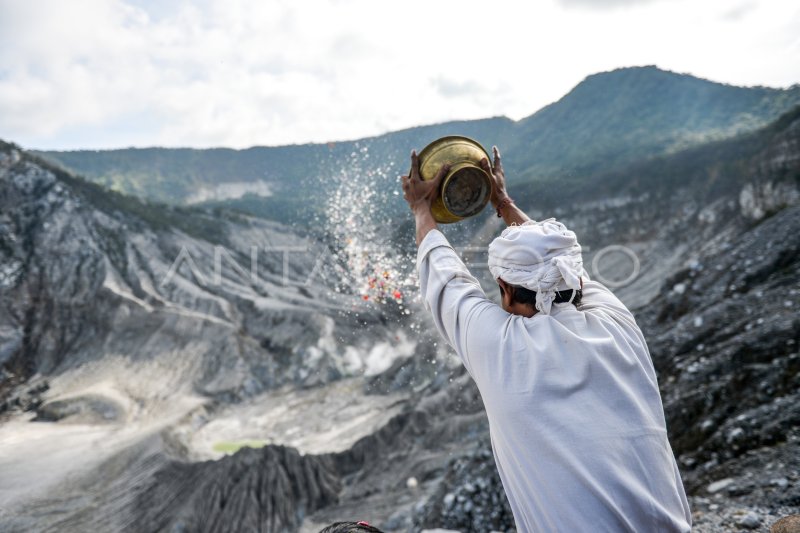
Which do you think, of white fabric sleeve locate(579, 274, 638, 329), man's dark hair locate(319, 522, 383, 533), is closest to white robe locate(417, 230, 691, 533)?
white fabric sleeve locate(579, 274, 638, 329)

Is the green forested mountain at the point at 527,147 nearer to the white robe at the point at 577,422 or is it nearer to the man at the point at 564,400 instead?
the man at the point at 564,400

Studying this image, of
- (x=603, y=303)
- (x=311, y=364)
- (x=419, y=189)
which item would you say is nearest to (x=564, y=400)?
(x=603, y=303)

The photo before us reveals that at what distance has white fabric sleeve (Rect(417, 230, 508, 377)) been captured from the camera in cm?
141

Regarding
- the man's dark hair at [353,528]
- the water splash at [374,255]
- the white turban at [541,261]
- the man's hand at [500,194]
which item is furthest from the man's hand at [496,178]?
the water splash at [374,255]

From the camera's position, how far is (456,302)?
1.51m

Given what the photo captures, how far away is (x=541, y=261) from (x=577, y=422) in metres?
0.48

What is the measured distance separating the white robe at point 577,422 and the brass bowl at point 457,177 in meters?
0.82

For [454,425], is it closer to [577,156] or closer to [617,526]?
[617,526]

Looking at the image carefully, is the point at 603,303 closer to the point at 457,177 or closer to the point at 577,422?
the point at 577,422

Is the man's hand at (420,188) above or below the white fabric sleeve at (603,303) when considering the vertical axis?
above

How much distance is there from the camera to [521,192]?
40.4m

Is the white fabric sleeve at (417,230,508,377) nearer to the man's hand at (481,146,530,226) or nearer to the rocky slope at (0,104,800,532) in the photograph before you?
the man's hand at (481,146,530,226)

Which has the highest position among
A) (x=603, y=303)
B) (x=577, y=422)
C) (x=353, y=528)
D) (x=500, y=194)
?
(x=500, y=194)

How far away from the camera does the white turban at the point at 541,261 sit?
4.69ft
